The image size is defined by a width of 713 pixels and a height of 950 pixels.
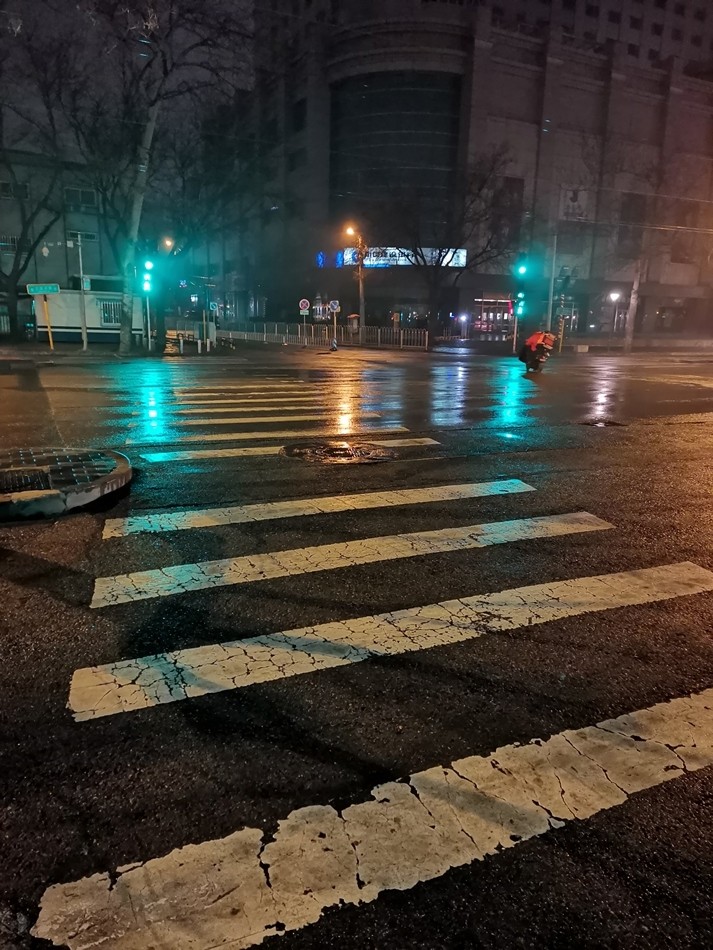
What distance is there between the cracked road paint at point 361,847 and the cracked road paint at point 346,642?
1.01 metres

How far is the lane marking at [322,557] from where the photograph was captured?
462cm

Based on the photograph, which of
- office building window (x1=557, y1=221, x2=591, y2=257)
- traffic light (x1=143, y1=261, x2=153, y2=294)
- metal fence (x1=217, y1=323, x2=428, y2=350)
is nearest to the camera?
traffic light (x1=143, y1=261, x2=153, y2=294)

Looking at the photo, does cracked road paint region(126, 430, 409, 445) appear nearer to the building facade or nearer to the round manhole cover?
the round manhole cover

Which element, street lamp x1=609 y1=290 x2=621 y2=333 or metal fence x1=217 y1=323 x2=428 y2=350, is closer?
metal fence x1=217 y1=323 x2=428 y2=350

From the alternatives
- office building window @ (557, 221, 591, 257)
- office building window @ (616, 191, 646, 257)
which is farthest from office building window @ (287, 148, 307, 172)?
office building window @ (616, 191, 646, 257)

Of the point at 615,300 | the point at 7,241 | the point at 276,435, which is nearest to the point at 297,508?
the point at 276,435

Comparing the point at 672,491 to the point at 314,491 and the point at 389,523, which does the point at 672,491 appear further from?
the point at 314,491

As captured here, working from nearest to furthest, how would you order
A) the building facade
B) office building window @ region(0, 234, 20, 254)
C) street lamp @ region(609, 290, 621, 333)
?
1. office building window @ region(0, 234, 20, 254)
2. the building facade
3. street lamp @ region(609, 290, 621, 333)

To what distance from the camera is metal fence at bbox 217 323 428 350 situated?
4500 cm

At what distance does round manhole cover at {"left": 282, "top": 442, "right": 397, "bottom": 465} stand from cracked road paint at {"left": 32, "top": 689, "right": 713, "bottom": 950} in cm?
585

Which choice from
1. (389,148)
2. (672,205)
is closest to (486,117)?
(389,148)

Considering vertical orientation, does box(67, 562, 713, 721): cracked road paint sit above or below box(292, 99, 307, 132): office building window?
below

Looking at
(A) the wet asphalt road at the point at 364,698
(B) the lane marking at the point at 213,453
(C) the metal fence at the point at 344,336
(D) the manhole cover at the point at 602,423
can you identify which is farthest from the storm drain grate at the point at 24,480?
(C) the metal fence at the point at 344,336

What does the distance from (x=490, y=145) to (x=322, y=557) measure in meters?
57.8
